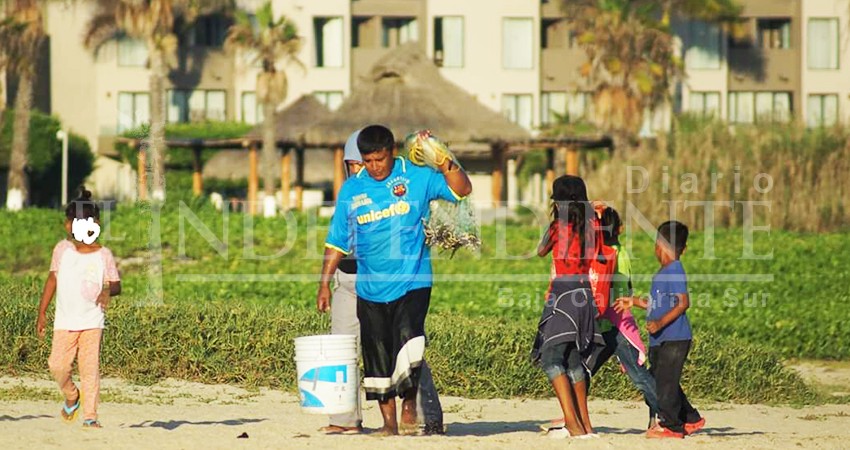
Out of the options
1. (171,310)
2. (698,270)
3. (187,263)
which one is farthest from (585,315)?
(187,263)

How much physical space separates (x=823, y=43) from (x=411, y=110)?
24.4 meters

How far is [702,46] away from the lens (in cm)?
5772

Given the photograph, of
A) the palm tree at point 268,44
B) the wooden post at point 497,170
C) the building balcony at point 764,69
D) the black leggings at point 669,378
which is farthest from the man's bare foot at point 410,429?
the building balcony at point 764,69

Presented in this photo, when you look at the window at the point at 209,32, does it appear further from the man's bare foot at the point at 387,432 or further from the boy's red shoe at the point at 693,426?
the man's bare foot at the point at 387,432

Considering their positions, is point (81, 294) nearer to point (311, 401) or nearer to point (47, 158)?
point (311, 401)

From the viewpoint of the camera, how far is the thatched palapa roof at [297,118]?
41406 mm

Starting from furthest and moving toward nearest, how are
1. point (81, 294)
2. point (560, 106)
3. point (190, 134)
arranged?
point (560, 106), point (190, 134), point (81, 294)

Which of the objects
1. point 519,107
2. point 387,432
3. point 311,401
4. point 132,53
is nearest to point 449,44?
point 519,107

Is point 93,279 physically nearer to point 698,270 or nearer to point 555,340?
point 555,340

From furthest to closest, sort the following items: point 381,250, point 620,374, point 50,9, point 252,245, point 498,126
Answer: point 50,9 < point 498,126 < point 252,245 < point 620,374 < point 381,250

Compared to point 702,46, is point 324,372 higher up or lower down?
lower down

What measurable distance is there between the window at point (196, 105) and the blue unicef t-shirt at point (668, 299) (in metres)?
48.6

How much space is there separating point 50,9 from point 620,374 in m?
48.6

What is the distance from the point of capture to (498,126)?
38344 millimetres
